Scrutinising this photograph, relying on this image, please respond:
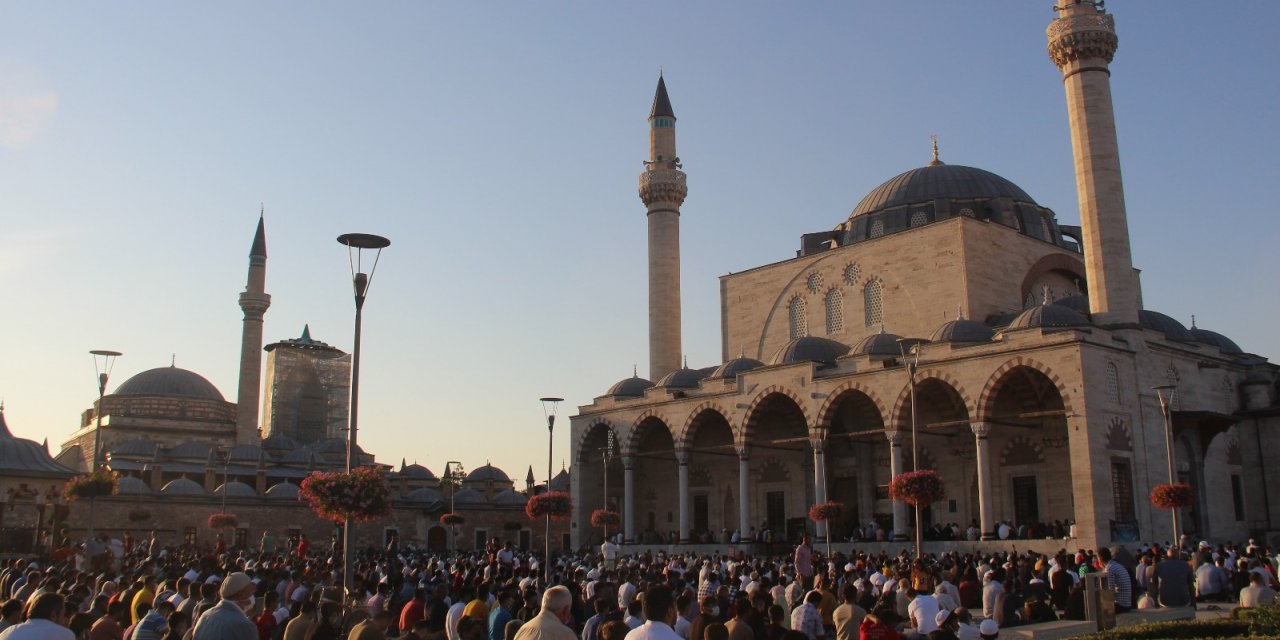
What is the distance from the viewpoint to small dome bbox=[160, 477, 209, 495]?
36.1 metres

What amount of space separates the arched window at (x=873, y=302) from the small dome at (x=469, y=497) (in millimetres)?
17831

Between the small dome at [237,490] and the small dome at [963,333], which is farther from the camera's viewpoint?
the small dome at [237,490]

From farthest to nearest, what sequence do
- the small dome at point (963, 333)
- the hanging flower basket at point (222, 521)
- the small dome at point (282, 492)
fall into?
1. the small dome at point (282, 492)
2. the hanging flower basket at point (222, 521)
3. the small dome at point (963, 333)

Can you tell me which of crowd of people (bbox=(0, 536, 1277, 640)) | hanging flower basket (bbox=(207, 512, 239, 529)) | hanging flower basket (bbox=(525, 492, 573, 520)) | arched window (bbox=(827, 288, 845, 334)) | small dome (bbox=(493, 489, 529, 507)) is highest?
arched window (bbox=(827, 288, 845, 334))

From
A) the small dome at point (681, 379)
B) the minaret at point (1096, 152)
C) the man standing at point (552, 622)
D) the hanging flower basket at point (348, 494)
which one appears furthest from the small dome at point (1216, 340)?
the man standing at point (552, 622)

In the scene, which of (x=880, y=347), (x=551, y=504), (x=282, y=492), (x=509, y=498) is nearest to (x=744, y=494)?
(x=880, y=347)

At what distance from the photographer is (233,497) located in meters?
36.2

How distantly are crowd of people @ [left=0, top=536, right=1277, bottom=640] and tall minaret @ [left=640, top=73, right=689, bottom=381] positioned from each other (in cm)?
1824

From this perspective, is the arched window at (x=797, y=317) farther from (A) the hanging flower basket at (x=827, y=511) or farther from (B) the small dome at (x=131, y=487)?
(B) the small dome at (x=131, y=487)

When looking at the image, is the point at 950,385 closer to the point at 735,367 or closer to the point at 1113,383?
the point at 1113,383

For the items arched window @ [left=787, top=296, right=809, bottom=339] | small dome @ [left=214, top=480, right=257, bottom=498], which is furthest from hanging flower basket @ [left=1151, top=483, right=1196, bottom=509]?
small dome @ [left=214, top=480, right=257, bottom=498]

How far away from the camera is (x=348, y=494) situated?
45.8 feet

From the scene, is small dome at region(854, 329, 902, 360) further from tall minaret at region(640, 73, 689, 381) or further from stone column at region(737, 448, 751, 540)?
tall minaret at region(640, 73, 689, 381)

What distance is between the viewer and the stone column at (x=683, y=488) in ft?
102
